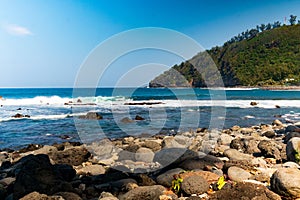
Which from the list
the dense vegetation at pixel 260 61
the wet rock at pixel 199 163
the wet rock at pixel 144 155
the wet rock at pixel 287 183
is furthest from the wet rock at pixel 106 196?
the dense vegetation at pixel 260 61

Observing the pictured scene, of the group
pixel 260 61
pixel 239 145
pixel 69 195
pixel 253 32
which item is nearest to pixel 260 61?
pixel 260 61

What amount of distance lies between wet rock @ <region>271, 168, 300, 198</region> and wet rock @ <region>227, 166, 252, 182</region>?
84 cm

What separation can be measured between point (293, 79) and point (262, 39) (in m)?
32.2

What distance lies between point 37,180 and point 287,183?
4.42 meters

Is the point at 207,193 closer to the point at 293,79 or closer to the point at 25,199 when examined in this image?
the point at 25,199

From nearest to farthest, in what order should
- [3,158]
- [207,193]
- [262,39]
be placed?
1. [207,193]
2. [3,158]
3. [262,39]

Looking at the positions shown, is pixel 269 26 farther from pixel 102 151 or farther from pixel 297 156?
pixel 297 156

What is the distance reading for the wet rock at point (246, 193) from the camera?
430cm

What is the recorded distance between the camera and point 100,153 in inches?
360

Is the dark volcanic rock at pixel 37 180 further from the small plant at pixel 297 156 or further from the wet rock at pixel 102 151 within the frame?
the small plant at pixel 297 156

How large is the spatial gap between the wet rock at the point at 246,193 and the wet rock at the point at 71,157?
4624 mm

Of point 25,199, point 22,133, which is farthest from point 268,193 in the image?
point 22,133

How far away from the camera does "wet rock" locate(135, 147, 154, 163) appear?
786 centimetres

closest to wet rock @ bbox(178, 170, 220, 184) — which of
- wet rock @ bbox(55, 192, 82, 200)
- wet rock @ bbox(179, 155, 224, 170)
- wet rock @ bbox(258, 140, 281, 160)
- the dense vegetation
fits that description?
wet rock @ bbox(179, 155, 224, 170)
